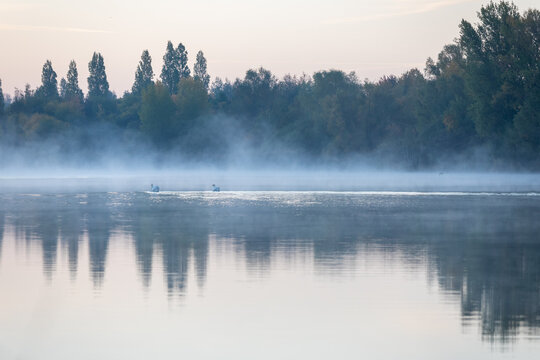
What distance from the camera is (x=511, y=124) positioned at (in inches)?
2896

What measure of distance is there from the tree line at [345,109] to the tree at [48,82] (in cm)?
18

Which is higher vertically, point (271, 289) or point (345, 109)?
point (345, 109)

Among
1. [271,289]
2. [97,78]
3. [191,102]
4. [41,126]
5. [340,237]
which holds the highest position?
[97,78]

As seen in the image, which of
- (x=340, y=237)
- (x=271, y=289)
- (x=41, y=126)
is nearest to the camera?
(x=271, y=289)

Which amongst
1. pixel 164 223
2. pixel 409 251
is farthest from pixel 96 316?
pixel 164 223

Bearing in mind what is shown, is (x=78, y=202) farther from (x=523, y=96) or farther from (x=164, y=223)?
(x=523, y=96)

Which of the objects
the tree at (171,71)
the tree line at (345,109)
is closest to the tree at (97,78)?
the tree line at (345,109)

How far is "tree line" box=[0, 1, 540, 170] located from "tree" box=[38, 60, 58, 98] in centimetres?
18

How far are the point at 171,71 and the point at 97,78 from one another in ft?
46.3

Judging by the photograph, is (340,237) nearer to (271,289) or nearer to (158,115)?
(271,289)

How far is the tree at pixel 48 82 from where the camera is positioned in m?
157

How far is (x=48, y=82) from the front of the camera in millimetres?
157125

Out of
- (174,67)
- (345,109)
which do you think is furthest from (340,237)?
(174,67)

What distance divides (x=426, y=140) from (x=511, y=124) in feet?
76.3
